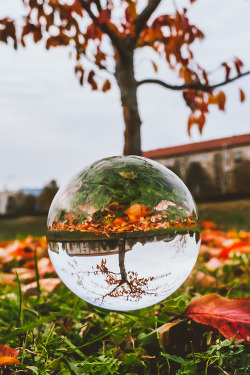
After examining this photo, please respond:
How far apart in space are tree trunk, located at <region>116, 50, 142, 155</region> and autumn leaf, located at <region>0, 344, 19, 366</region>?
2.48m

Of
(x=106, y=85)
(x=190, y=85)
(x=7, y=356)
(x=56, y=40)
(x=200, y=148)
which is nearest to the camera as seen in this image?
(x=7, y=356)

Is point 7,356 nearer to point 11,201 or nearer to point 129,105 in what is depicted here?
point 129,105

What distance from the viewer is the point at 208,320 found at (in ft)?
4.03

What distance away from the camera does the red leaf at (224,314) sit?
1188 millimetres

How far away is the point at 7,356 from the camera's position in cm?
116

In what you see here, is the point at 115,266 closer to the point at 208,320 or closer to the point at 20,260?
the point at 208,320

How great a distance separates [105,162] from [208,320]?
712 mm

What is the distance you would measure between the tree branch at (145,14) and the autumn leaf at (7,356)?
323cm

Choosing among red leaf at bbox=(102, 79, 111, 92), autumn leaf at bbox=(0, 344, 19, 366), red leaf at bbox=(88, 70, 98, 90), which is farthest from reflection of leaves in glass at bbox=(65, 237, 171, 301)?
red leaf at bbox=(102, 79, 111, 92)

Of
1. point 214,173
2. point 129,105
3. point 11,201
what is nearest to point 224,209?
point 214,173

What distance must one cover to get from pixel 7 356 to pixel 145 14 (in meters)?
3.27

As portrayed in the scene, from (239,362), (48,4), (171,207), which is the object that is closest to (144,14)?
(48,4)

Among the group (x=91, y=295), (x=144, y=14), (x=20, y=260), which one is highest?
(x=144, y=14)

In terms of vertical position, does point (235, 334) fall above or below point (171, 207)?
below
